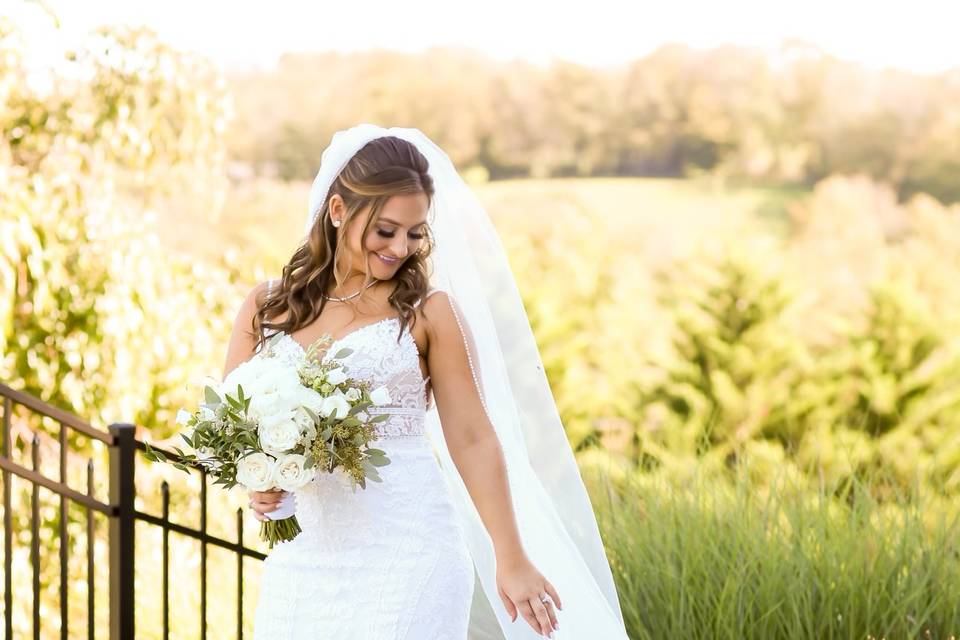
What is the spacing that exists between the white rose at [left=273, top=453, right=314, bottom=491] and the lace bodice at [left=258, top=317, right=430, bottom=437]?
0.87ft

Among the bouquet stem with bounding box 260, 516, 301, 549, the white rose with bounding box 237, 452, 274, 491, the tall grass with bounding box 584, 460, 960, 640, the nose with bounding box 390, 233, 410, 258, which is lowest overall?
the tall grass with bounding box 584, 460, 960, 640

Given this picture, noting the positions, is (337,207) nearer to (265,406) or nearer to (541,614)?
(265,406)

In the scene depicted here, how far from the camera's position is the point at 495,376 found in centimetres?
277

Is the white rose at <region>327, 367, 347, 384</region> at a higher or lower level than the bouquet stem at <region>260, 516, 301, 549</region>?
higher

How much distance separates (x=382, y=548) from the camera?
2.43m

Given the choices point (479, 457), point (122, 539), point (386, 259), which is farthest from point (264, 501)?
point (122, 539)

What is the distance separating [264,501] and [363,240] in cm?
60

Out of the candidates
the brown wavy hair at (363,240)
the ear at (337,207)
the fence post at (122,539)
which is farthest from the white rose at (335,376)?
the fence post at (122,539)

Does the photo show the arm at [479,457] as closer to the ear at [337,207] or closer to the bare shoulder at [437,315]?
the bare shoulder at [437,315]

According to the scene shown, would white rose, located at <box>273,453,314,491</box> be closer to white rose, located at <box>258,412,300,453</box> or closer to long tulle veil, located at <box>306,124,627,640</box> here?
white rose, located at <box>258,412,300,453</box>

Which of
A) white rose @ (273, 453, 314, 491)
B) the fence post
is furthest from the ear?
the fence post

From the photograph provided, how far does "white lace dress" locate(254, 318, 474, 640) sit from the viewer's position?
2.39 metres

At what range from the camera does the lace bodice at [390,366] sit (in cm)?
247

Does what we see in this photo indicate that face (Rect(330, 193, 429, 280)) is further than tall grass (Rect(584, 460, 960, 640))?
No
